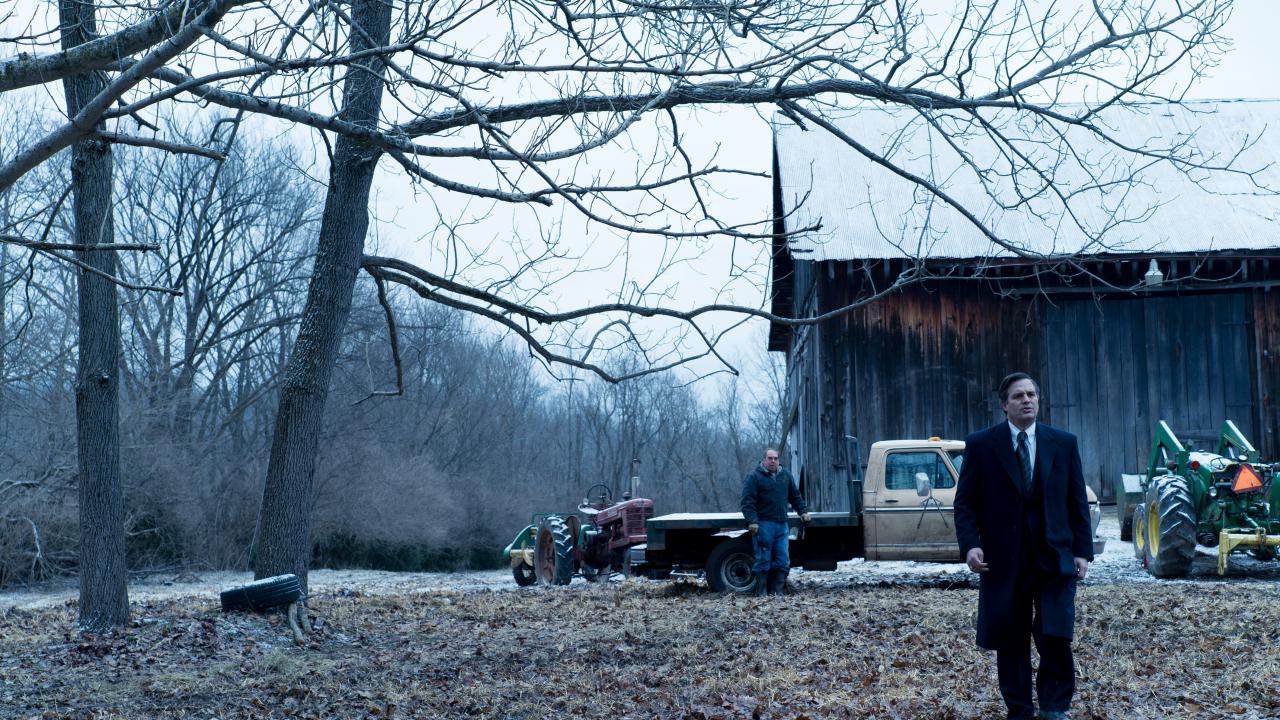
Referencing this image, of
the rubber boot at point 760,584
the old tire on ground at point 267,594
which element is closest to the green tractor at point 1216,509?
the rubber boot at point 760,584

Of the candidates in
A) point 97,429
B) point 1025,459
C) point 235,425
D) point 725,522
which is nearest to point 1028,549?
point 1025,459

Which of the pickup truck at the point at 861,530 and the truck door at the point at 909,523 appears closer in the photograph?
the pickup truck at the point at 861,530

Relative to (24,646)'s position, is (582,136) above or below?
above

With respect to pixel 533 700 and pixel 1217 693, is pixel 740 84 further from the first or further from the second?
pixel 1217 693

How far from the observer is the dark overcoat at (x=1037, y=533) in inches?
244

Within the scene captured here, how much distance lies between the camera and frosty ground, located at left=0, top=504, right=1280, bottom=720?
7.59 m

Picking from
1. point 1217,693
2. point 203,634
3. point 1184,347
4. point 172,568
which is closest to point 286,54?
point 203,634

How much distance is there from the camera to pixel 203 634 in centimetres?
1058

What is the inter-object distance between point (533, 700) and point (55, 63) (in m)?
4.72

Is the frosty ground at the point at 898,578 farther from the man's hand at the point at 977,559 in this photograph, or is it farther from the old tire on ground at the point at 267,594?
the man's hand at the point at 977,559

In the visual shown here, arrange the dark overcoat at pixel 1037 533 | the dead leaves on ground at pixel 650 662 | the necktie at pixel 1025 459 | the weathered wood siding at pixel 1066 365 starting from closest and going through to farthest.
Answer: the dark overcoat at pixel 1037 533 < the necktie at pixel 1025 459 < the dead leaves on ground at pixel 650 662 < the weathered wood siding at pixel 1066 365

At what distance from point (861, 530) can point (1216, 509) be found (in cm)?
426

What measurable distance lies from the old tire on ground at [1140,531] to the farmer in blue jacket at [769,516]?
4749mm

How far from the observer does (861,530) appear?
15750 mm
